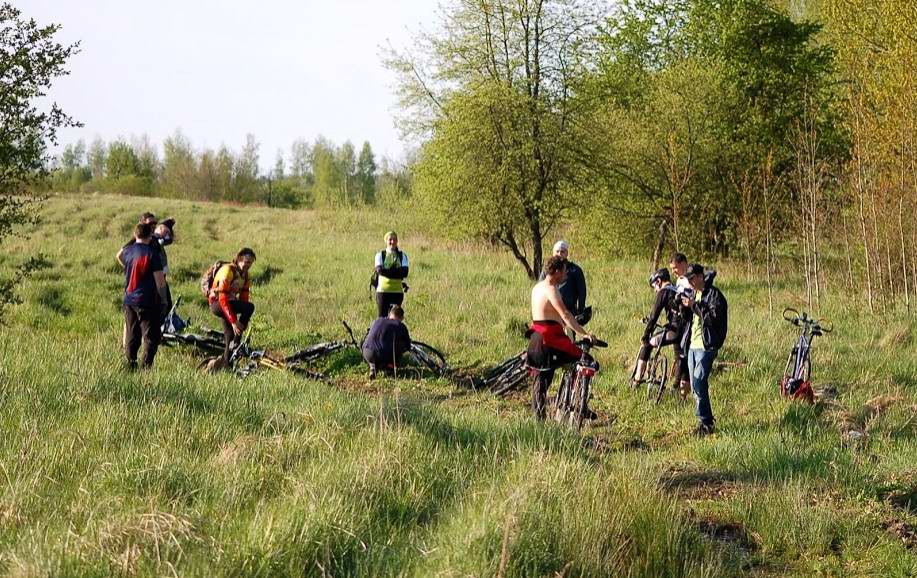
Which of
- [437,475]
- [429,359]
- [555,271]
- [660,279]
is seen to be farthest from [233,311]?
[437,475]

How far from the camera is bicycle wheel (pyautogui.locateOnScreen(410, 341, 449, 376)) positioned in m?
11.4

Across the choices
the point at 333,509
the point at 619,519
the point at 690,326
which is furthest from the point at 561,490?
the point at 690,326

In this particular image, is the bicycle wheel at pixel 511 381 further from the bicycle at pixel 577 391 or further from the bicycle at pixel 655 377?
the bicycle at pixel 577 391

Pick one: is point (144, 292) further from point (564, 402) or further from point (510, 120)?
point (510, 120)

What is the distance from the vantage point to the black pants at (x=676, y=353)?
9.68 metres

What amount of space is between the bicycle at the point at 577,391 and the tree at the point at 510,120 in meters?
9.73

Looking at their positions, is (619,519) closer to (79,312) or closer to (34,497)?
(34,497)

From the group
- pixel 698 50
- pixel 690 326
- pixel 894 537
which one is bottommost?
pixel 894 537

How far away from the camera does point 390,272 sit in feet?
40.6

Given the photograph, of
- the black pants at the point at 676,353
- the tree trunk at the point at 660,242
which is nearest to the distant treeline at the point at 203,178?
the tree trunk at the point at 660,242

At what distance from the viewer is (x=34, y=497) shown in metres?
4.40

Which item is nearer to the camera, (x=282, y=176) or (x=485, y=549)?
(x=485, y=549)

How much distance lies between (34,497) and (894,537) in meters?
5.53

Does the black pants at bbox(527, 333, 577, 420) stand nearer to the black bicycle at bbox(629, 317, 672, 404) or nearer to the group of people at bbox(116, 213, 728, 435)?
the group of people at bbox(116, 213, 728, 435)
